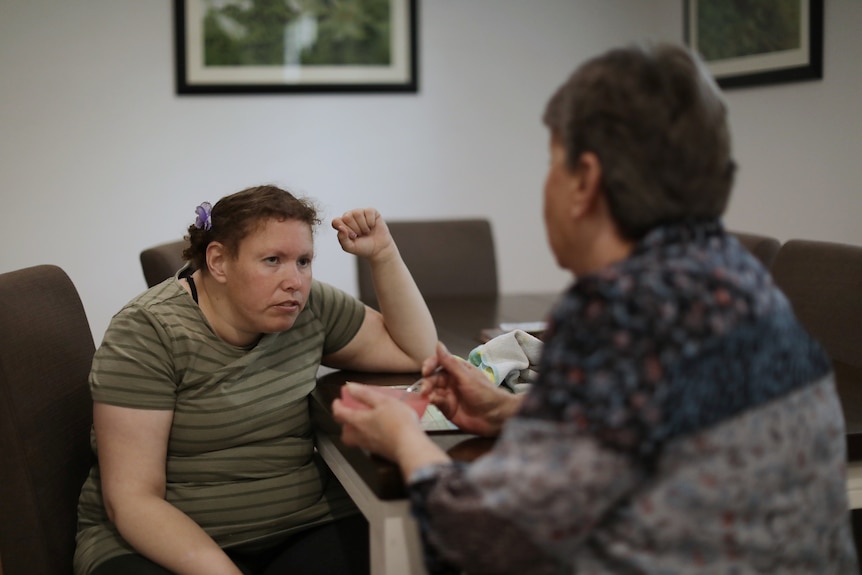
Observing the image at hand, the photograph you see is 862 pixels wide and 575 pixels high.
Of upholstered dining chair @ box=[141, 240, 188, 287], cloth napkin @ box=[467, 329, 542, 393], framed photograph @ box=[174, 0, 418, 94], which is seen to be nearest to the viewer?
cloth napkin @ box=[467, 329, 542, 393]

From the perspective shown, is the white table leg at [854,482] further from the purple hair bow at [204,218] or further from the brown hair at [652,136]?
the purple hair bow at [204,218]

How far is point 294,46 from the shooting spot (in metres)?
4.09

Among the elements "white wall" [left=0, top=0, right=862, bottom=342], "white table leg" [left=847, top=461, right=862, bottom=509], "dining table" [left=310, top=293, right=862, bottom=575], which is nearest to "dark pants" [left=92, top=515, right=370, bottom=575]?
"dining table" [left=310, top=293, right=862, bottom=575]

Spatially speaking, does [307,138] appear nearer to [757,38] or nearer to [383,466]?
[757,38]

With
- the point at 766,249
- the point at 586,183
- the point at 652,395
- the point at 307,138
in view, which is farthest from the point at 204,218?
the point at 307,138

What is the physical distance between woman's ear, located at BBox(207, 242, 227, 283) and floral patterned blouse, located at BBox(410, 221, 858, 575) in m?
0.86

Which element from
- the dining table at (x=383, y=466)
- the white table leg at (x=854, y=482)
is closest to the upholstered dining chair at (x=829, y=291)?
the white table leg at (x=854, y=482)

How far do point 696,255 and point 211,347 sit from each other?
0.99 meters

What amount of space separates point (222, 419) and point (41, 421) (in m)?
0.29

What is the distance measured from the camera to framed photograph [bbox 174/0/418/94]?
4.00 m

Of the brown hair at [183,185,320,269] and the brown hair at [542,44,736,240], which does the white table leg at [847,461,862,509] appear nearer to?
the brown hair at [542,44,736,240]

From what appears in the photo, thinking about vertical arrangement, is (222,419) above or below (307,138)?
below

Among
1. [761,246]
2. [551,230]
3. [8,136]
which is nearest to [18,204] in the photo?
[8,136]

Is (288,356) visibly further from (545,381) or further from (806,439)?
(806,439)
